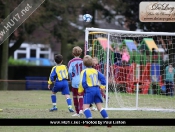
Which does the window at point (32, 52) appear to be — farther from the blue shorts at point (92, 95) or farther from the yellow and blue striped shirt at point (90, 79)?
the blue shorts at point (92, 95)

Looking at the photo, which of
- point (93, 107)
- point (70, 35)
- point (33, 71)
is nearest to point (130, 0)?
point (70, 35)

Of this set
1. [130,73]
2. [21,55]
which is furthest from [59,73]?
[21,55]

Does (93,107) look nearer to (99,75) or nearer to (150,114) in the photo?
(150,114)

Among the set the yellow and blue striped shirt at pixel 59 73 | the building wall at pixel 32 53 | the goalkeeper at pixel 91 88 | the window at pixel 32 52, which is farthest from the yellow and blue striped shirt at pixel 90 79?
the window at pixel 32 52

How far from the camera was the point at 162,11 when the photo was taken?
54.9 feet

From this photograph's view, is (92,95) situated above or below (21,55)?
below

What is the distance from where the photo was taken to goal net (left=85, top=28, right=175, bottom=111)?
52.5 feet

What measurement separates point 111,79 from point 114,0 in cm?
1722

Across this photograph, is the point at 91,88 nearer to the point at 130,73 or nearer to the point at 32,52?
the point at 130,73

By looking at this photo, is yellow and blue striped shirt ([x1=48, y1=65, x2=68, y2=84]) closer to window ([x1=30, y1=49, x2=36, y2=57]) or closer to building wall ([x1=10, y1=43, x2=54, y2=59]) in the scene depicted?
building wall ([x1=10, y1=43, x2=54, y2=59])

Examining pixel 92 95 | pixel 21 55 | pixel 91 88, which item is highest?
pixel 21 55

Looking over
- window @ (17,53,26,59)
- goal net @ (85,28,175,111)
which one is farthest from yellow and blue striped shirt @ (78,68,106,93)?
window @ (17,53,26,59)

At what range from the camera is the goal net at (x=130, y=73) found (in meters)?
16.0

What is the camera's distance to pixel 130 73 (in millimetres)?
25609
